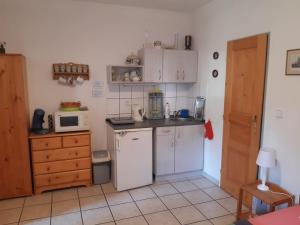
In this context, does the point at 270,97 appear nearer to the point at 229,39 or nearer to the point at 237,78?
the point at 237,78

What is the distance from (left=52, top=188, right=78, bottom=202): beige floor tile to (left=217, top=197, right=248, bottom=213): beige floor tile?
5.91 feet

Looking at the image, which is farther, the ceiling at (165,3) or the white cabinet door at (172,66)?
the white cabinet door at (172,66)

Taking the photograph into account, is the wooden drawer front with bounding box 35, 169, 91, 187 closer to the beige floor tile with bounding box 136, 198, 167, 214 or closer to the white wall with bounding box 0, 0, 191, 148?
the white wall with bounding box 0, 0, 191, 148

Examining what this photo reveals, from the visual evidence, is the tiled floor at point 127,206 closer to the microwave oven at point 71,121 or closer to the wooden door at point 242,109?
the wooden door at point 242,109

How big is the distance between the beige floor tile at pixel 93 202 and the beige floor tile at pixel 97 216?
85mm

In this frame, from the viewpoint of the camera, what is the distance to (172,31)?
12.5 feet

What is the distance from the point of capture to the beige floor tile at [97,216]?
96.9 inches

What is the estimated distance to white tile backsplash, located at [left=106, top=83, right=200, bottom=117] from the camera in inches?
142

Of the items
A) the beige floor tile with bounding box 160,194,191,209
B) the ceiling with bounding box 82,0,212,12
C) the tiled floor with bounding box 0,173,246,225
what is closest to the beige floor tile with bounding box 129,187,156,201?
the tiled floor with bounding box 0,173,246,225

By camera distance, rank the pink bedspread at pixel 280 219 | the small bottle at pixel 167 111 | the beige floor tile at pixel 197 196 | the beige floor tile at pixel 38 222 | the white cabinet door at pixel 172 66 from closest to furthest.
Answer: the pink bedspread at pixel 280 219
the beige floor tile at pixel 38 222
the beige floor tile at pixel 197 196
the white cabinet door at pixel 172 66
the small bottle at pixel 167 111

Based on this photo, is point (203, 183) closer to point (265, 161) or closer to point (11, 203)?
point (265, 161)

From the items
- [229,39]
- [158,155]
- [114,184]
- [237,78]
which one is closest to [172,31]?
[229,39]

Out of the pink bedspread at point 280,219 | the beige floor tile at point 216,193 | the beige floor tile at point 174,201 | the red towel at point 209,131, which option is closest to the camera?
the pink bedspread at point 280,219

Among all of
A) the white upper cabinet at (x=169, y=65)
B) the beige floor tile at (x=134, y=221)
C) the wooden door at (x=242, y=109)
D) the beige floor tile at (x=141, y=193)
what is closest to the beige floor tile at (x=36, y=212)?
the beige floor tile at (x=134, y=221)
